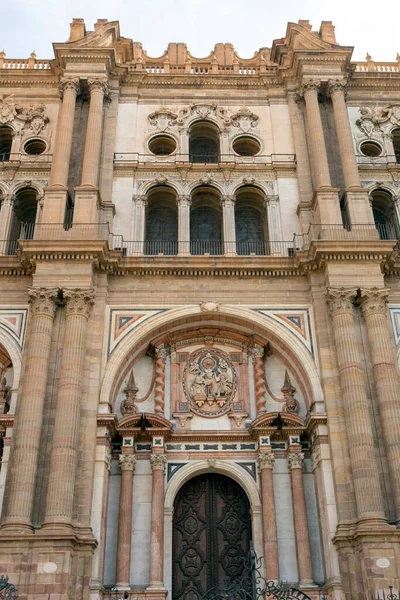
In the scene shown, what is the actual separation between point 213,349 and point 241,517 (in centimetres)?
513

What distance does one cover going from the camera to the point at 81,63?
82.3 feet

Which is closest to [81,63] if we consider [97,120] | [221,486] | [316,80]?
[97,120]

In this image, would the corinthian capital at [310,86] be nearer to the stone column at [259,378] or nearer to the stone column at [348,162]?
the stone column at [348,162]

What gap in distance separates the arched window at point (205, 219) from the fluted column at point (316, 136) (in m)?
A: 3.59

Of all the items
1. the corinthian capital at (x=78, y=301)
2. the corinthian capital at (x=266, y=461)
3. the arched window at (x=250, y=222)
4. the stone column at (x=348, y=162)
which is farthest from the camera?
the arched window at (x=250, y=222)

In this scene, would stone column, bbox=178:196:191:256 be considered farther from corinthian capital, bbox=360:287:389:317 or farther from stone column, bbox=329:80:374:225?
corinthian capital, bbox=360:287:389:317

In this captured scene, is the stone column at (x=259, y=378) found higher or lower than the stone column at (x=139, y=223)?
lower

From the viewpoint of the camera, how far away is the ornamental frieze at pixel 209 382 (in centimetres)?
2059

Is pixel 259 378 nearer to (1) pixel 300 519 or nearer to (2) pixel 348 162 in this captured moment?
(1) pixel 300 519

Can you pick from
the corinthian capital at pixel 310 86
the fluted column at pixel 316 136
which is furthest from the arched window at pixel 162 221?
the corinthian capital at pixel 310 86

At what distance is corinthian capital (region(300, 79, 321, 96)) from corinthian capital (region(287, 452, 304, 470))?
513 inches

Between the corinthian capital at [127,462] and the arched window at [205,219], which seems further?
the arched window at [205,219]

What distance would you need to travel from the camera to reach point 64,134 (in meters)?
23.4

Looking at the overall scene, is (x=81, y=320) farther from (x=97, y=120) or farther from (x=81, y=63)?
(x=81, y=63)
